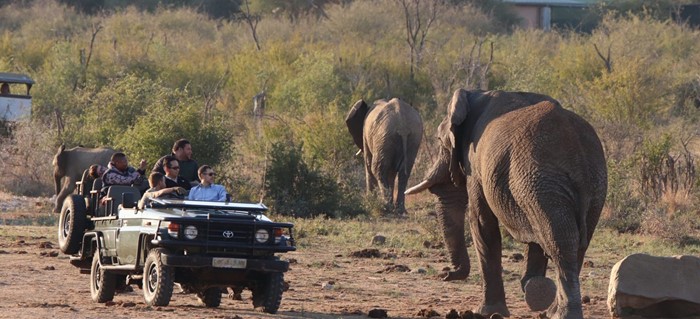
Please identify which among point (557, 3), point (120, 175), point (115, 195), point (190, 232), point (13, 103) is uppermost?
point (557, 3)

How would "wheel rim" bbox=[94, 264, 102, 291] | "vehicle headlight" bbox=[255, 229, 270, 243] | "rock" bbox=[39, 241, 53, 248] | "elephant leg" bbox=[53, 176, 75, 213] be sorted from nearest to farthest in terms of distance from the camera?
"vehicle headlight" bbox=[255, 229, 270, 243]
"wheel rim" bbox=[94, 264, 102, 291]
"rock" bbox=[39, 241, 53, 248]
"elephant leg" bbox=[53, 176, 75, 213]

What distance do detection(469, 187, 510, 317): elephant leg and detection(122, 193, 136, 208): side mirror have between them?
9.67 feet

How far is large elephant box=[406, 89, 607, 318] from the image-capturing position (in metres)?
11.5

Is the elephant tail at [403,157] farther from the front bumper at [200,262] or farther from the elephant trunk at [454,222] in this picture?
the front bumper at [200,262]

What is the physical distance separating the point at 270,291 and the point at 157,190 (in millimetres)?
1648

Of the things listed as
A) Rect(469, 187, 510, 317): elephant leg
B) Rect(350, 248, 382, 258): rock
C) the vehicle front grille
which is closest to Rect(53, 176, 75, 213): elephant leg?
Rect(350, 248, 382, 258): rock

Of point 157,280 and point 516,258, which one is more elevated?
point 157,280

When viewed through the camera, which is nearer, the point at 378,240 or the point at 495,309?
the point at 495,309

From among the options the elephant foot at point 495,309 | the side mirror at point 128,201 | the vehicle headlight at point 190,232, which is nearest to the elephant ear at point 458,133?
the elephant foot at point 495,309

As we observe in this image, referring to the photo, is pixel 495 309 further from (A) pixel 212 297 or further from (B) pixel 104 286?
(B) pixel 104 286

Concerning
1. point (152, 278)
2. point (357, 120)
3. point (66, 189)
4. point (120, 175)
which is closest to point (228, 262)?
point (152, 278)

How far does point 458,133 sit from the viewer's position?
44.6 feet

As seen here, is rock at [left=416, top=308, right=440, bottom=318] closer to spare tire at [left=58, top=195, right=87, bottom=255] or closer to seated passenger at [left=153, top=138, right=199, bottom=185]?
seated passenger at [left=153, top=138, right=199, bottom=185]

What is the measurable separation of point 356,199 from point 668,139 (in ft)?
17.2
